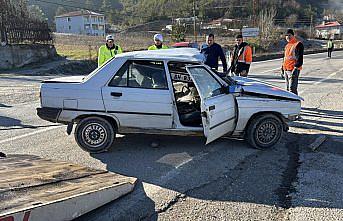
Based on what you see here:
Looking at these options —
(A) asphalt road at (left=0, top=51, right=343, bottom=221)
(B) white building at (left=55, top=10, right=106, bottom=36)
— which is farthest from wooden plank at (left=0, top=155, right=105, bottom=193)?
(B) white building at (left=55, top=10, right=106, bottom=36)

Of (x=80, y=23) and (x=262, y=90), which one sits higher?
(x=80, y=23)

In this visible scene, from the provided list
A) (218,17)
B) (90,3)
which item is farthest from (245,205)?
(218,17)

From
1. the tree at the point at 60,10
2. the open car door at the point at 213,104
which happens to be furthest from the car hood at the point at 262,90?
the tree at the point at 60,10

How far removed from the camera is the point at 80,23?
91.6m

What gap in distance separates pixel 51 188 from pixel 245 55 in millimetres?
5822

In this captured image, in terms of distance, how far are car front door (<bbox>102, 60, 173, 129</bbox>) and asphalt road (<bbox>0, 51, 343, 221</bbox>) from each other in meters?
0.55

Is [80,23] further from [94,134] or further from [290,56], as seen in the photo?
[94,134]

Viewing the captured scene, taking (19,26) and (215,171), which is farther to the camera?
(19,26)

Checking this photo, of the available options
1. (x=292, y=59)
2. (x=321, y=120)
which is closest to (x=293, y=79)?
(x=292, y=59)

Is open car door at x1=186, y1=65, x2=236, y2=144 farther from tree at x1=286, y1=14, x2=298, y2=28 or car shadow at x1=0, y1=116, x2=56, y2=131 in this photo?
tree at x1=286, y1=14, x2=298, y2=28

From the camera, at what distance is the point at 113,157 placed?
16.4 ft

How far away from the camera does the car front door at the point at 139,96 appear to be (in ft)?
16.3

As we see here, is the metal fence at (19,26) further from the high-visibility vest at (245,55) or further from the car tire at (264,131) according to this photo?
the car tire at (264,131)

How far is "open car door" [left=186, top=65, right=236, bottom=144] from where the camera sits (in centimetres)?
472
